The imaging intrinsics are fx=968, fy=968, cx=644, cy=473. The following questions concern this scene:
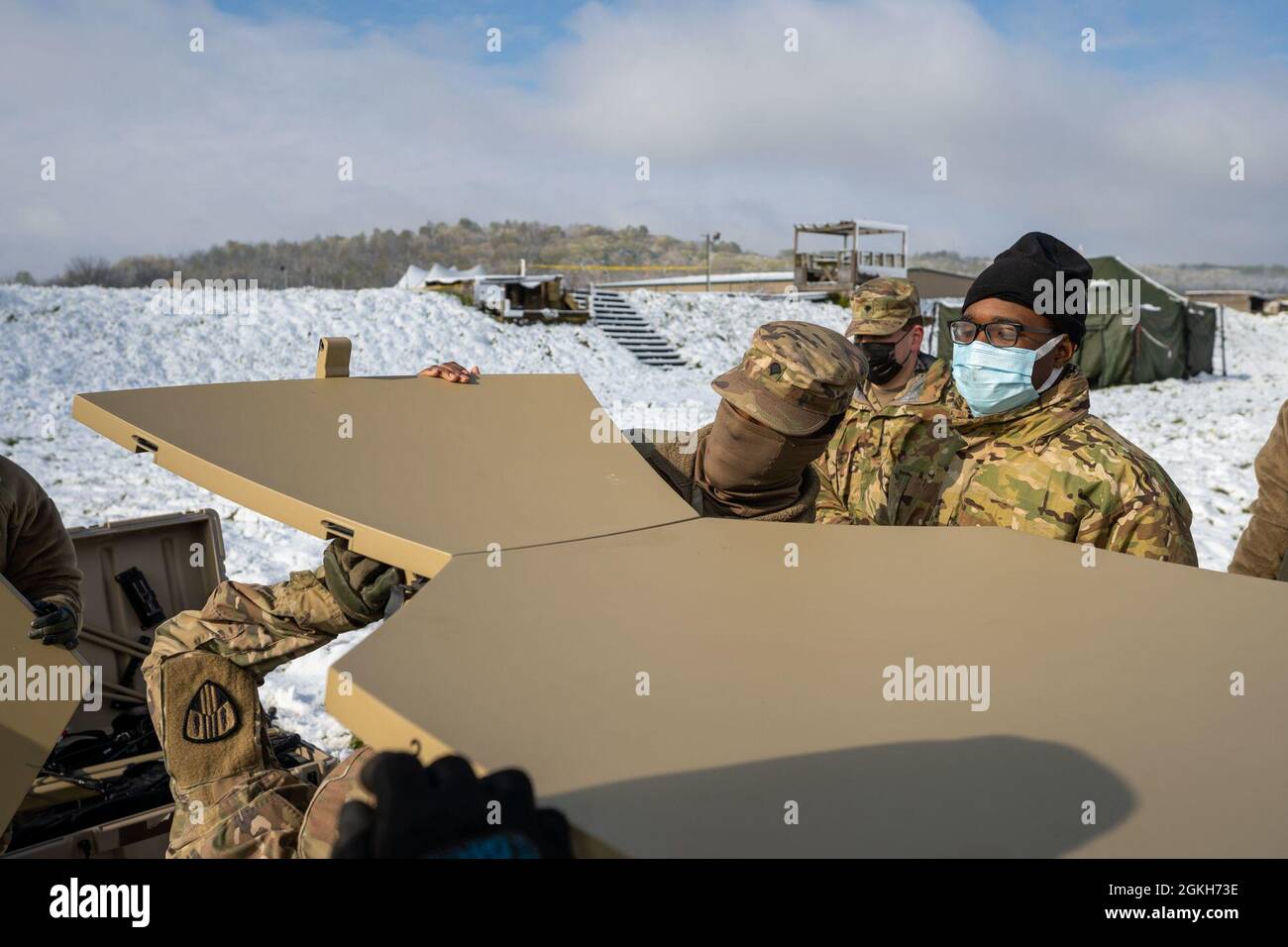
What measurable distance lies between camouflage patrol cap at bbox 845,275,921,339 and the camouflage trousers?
2.88 m

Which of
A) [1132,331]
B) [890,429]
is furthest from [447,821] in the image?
[1132,331]

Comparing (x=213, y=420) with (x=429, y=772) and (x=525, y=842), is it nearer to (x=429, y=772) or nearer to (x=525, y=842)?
(x=429, y=772)

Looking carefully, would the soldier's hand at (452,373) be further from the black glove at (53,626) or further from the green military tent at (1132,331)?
the green military tent at (1132,331)

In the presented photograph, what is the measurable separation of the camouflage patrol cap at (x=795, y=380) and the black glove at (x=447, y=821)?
1328 mm

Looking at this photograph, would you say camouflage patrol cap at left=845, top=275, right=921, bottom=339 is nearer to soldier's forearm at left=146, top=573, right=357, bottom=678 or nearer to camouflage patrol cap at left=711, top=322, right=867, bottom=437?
camouflage patrol cap at left=711, top=322, right=867, bottom=437

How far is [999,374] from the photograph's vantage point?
2.64 metres

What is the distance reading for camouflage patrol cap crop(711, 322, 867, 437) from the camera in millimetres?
2080

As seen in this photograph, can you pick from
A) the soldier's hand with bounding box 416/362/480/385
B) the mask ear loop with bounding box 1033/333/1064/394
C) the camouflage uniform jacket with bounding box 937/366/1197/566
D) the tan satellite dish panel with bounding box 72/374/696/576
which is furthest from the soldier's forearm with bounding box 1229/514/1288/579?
the soldier's hand with bounding box 416/362/480/385

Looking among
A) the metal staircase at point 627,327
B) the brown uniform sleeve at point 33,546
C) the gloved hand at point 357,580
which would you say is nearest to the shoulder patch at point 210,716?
the gloved hand at point 357,580

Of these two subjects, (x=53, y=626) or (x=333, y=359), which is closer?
(x=333, y=359)

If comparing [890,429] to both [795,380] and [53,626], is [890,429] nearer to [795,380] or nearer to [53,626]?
[795,380]

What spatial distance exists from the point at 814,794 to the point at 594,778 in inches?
8.8

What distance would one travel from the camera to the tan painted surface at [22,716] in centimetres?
236

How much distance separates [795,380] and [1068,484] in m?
0.84
